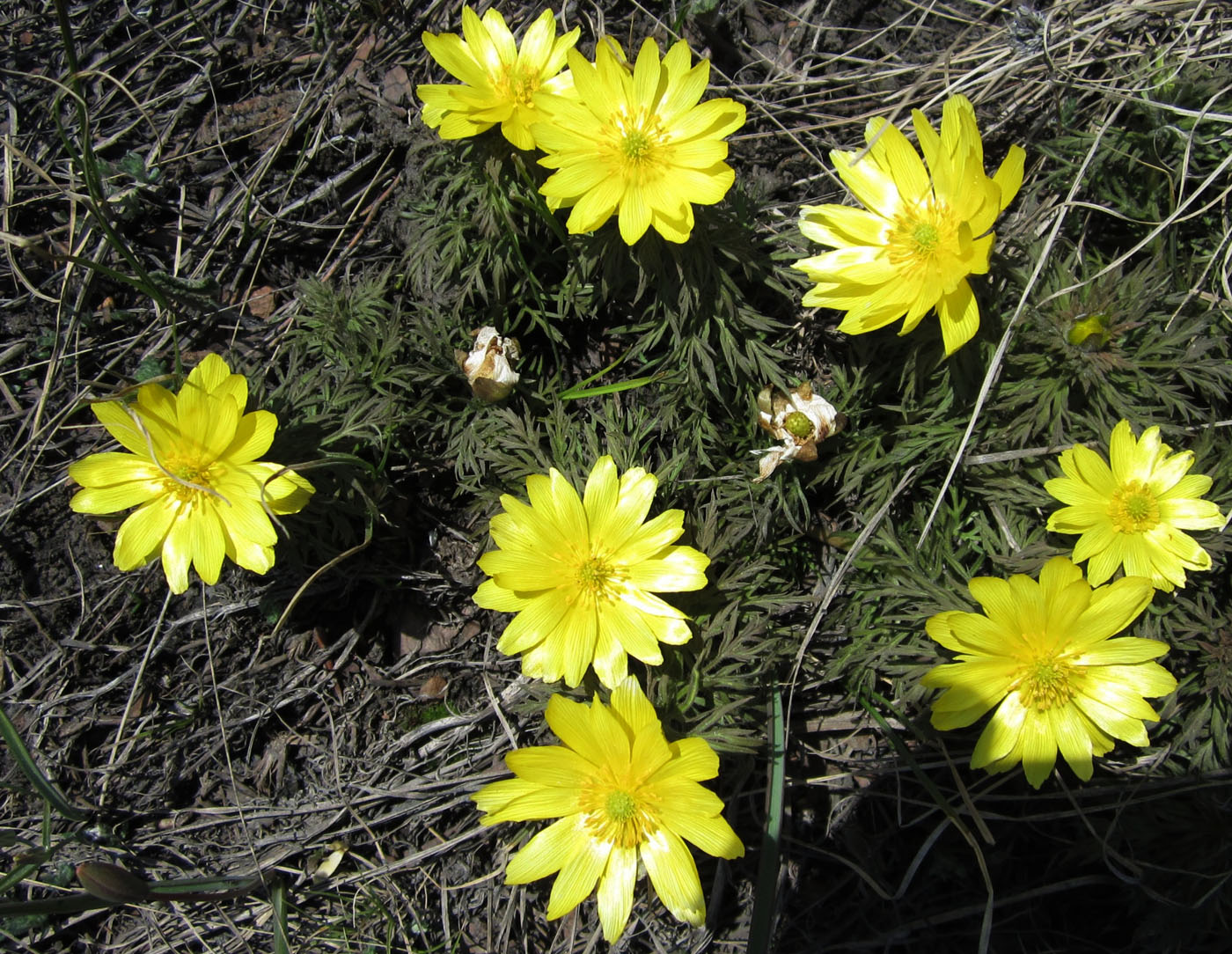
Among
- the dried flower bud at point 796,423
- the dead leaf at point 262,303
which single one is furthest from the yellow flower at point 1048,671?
the dead leaf at point 262,303

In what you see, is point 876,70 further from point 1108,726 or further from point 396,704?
point 396,704

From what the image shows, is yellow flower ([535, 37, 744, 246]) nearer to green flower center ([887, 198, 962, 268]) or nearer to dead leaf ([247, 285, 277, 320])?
green flower center ([887, 198, 962, 268])

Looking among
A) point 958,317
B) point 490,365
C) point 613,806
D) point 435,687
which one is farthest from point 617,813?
point 958,317

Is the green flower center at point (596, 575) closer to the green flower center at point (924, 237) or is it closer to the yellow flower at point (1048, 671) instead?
the yellow flower at point (1048, 671)

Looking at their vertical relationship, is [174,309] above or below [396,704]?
above

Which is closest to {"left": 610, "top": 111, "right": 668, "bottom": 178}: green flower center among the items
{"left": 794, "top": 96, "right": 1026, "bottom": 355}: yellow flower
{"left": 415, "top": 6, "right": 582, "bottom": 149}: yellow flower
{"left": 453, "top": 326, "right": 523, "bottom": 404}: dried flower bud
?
{"left": 415, "top": 6, "right": 582, "bottom": 149}: yellow flower

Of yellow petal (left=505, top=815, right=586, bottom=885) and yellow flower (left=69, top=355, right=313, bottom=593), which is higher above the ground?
yellow flower (left=69, top=355, right=313, bottom=593)

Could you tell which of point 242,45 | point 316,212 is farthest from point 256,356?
point 242,45
